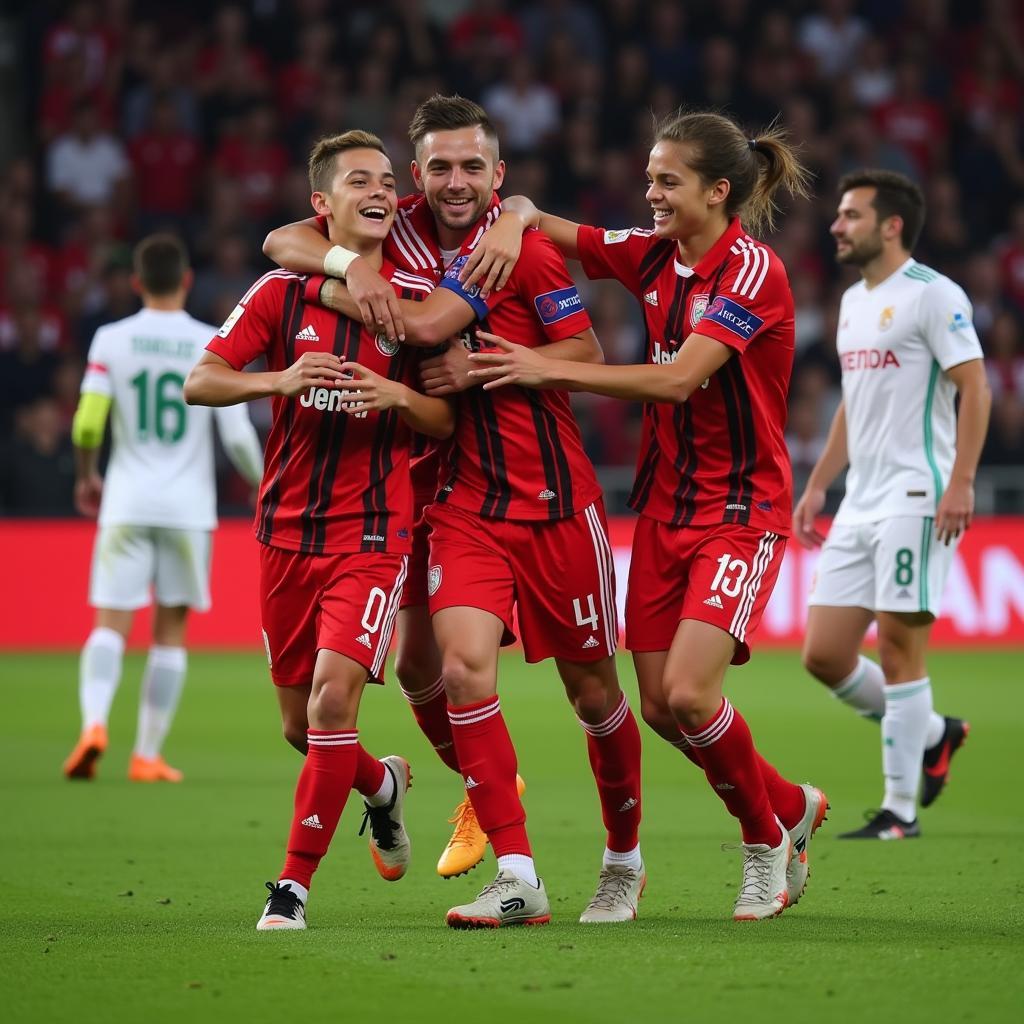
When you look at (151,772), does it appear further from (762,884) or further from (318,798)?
(762,884)

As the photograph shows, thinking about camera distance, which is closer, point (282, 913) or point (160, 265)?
point (282, 913)

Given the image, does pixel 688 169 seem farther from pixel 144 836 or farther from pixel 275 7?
pixel 275 7

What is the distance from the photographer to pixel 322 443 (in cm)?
502

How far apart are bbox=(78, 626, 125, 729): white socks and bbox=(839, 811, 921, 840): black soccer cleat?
356 centimetres

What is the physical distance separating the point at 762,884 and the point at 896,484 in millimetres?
2307

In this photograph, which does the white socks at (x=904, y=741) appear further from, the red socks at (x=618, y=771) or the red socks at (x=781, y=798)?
the red socks at (x=618, y=771)

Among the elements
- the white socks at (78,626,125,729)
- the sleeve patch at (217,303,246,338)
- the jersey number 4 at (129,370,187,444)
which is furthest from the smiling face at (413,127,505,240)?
the white socks at (78,626,125,729)

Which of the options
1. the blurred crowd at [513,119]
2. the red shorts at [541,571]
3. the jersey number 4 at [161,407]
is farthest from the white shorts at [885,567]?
the blurred crowd at [513,119]

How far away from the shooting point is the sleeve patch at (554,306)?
16.7 feet

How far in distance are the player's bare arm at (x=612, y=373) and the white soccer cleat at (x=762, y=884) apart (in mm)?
1273

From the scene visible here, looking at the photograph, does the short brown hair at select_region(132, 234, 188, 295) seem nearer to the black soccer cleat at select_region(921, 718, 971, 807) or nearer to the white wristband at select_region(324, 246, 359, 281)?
the white wristband at select_region(324, 246, 359, 281)

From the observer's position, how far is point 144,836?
6586 mm

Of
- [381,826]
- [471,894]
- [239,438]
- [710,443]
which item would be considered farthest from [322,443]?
[239,438]

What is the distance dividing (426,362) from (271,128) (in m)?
12.2
